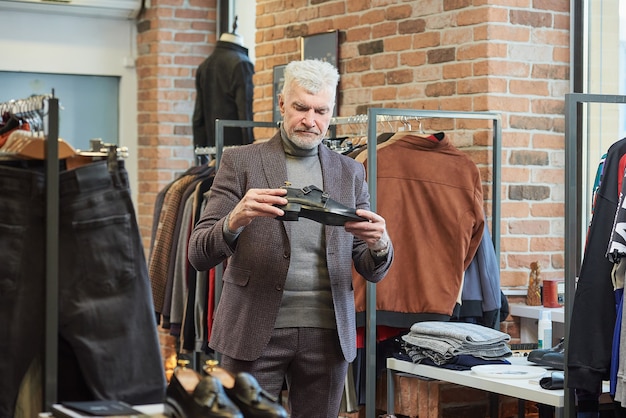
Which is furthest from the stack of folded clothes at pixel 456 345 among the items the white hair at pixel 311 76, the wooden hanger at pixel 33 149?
the wooden hanger at pixel 33 149

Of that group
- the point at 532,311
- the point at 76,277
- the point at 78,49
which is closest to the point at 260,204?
the point at 76,277

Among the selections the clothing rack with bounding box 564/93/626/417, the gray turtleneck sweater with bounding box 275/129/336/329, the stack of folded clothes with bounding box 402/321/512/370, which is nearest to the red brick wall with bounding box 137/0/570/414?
the stack of folded clothes with bounding box 402/321/512/370

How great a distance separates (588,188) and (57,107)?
2.99m

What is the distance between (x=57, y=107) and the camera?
86.0 inches

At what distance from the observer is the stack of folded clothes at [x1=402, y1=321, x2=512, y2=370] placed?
12.4 ft

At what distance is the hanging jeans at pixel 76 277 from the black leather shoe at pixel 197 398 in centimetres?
26

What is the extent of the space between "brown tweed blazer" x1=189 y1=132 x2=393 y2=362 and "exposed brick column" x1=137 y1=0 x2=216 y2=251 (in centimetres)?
403

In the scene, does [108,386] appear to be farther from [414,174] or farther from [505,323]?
[505,323]

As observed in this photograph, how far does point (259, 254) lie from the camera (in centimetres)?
312

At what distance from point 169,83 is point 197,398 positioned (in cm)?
556

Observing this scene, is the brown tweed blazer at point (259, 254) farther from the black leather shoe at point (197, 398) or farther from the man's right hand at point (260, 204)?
the black leather shoe at point (197, 398)

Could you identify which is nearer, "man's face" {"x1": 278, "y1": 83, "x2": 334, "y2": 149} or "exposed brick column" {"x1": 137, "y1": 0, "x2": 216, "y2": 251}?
"man's face" {"x1": 278, "y1": 83, "x2": 334, "y2": 149}

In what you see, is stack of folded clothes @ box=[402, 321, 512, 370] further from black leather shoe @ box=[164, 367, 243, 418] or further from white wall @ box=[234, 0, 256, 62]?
white wall @ box=[234, 0, 256, 62]

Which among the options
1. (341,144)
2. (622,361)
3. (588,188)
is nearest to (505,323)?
(588,188)
